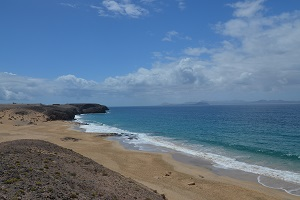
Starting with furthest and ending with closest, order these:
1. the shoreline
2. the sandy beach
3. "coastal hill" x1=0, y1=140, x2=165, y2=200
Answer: the shoreline, the sandy beach, "coastal hill" x1=0, y1=140, x2=165, y2=200

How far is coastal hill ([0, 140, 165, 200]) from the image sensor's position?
15086mm

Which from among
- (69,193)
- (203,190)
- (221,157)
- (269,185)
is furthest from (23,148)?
(221,157)

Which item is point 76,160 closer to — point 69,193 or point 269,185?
point 69,193

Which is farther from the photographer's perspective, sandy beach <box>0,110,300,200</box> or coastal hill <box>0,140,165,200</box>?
sandy beach <box>0,110,300,200</box>

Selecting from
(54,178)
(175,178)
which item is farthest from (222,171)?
(54,178)

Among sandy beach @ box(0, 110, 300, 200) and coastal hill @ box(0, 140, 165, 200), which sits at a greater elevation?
coastal hill @ box(0, 140, 165, 200)

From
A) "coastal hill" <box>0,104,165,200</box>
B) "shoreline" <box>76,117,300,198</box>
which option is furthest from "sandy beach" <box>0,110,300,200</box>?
"coastal hill" <box>0,104,165,200</box>

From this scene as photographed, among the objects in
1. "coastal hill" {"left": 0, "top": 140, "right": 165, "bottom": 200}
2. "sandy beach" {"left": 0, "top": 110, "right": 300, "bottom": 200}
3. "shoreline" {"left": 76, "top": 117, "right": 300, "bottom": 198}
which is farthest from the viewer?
"shoreline" {"left": 76, "top": 117, "right": 300, "bottom": 198}

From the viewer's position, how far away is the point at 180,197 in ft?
72.2

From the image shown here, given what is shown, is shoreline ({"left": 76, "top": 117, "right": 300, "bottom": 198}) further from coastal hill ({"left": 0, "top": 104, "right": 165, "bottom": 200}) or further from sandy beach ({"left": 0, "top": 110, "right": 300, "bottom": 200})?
coastal hill ({"left": 0, "top": 104, "right": 165, "bottom": 200})

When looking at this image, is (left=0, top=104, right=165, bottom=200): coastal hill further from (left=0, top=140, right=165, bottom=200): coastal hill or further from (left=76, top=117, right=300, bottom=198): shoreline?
(left=76, top=117, right=300, bottom=198): shoreline

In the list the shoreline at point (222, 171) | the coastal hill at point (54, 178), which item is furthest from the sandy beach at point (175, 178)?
the coastal hill at point (54, 178)

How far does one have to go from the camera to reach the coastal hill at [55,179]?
49.5 feet

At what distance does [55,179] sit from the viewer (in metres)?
17.2
